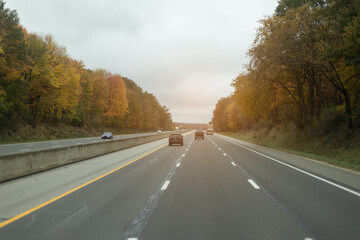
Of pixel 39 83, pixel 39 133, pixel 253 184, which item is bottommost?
pixel 253 184

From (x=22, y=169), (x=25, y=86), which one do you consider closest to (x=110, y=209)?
(x=22, y=169)

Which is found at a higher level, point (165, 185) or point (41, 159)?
point (41, 159)

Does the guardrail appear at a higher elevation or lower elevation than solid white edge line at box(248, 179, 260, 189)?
higher

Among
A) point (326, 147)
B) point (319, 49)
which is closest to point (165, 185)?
point (319, 49)

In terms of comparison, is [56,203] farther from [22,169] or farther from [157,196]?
[22,169]

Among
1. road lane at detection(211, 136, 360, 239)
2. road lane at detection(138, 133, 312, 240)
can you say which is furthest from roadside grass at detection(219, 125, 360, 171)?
road lane at detection(138, 133, 312, 240)

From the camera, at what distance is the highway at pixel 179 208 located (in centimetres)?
444

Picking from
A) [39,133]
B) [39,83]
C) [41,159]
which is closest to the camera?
[41,159]

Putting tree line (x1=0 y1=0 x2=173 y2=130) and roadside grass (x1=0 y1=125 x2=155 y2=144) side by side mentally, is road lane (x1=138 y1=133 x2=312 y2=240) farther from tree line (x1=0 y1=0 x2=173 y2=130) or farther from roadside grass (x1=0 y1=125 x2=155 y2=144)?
roadside grass (x1=0 y1=125 x2=155 y2=144)

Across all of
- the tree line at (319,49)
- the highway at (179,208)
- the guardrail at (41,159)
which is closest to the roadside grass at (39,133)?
the guardrail at (41,159)

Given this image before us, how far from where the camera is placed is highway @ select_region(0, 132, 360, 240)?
4.44 metres

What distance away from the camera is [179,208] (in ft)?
19.2

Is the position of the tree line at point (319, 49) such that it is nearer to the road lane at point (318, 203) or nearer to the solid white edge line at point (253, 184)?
the road lane at point (318, 203)

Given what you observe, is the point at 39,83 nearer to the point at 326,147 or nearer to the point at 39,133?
the point at 39,133
